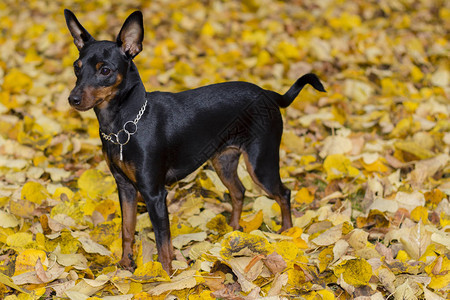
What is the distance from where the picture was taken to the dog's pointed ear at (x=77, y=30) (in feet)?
10.2

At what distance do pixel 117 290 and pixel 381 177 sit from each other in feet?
7.94

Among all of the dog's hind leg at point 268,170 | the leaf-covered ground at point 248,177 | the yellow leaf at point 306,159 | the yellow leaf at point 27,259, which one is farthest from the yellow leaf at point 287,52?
the yellow leaf at point 27,259

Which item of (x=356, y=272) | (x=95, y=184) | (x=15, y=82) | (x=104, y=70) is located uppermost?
(x=104, y=70)

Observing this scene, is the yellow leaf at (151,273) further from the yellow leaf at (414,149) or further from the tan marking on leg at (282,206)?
the yellow leaf at (414,149)

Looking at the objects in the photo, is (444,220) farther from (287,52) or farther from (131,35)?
(287,52)

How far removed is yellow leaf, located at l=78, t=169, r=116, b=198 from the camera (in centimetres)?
404

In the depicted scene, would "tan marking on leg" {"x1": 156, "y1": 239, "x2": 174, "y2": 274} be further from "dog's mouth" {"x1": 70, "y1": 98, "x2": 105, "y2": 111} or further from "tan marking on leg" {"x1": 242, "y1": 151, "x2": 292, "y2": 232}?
"dog's mouth" {"x1": 70, "y1": 98, "x2": 105, "y2": 111}

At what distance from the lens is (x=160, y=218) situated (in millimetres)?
3127

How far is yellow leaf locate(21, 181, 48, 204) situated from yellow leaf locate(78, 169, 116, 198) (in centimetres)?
31

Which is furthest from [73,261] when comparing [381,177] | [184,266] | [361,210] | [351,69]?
[351,69]

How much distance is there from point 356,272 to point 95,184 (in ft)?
7.18

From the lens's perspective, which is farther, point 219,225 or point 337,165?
point 337,165

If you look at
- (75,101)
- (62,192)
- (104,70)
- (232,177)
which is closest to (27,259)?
(62,192)

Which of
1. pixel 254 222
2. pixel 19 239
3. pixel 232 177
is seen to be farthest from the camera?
pixel 232 177
